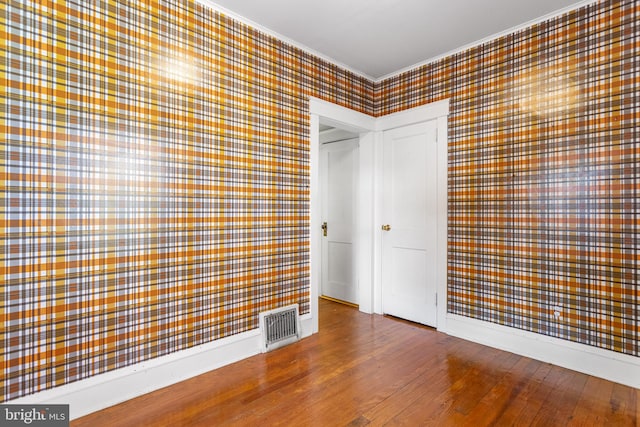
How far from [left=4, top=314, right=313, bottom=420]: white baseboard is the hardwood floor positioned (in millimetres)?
59

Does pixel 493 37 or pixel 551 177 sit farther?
pixel 493 37

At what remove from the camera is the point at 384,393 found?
2127 millimetres

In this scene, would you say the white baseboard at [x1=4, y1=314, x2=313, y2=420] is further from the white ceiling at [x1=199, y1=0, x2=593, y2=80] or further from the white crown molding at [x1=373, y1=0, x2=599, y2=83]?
the white crown molding at [x1=373, y1=0, x2=599, y2=83]

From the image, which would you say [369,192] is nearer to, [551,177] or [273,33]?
[551,177]

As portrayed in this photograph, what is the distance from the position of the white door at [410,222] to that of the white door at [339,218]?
1.67ft

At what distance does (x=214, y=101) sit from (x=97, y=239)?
1.22 metres

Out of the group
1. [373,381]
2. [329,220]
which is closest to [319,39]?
[329,220]

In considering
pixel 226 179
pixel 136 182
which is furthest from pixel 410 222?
pixel 136 182

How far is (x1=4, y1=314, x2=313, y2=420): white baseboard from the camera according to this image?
1.88 m

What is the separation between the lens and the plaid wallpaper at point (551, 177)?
90.1 inches

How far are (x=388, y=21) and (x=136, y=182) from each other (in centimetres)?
218

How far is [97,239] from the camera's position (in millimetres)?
1980

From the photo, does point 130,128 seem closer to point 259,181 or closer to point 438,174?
point 259,181

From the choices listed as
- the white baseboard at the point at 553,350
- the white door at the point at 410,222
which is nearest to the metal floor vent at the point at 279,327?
the white door at the point at 410,222
